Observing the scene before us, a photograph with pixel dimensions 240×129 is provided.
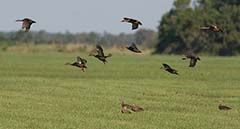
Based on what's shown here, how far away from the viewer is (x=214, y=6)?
2884 inches

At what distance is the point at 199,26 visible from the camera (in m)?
66.8

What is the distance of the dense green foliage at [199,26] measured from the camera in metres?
66.4

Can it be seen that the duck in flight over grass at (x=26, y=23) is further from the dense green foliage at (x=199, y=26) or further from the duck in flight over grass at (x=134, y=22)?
the dense green foliage at (x=199, y=26)

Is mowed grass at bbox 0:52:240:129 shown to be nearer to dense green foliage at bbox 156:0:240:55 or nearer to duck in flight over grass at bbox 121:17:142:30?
duck in flight over grass at bbox 121:17:142:30

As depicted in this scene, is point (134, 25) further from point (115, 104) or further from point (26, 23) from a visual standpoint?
point (115, 104)

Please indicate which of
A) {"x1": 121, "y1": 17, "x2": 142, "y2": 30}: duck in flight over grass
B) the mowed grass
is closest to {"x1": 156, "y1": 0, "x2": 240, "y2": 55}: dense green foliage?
the mowed grass

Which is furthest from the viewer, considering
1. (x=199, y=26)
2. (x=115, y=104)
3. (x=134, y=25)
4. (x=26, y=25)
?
(x=199, y=26)

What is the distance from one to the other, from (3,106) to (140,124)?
11.0 feet

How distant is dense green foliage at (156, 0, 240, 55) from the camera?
6644cm

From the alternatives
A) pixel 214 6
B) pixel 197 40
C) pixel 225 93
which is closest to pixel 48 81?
pixel 225 93

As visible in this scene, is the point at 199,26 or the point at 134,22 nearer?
the point at 134,22

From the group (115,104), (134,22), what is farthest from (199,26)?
(134,22)

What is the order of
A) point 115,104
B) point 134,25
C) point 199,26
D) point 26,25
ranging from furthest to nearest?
point 199,26 < point 115,104 < point 134,25 < point 26,25

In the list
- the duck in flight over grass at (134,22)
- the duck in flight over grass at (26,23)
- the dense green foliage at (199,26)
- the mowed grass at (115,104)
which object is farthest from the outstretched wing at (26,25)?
the dense green foliage at (199,26)
